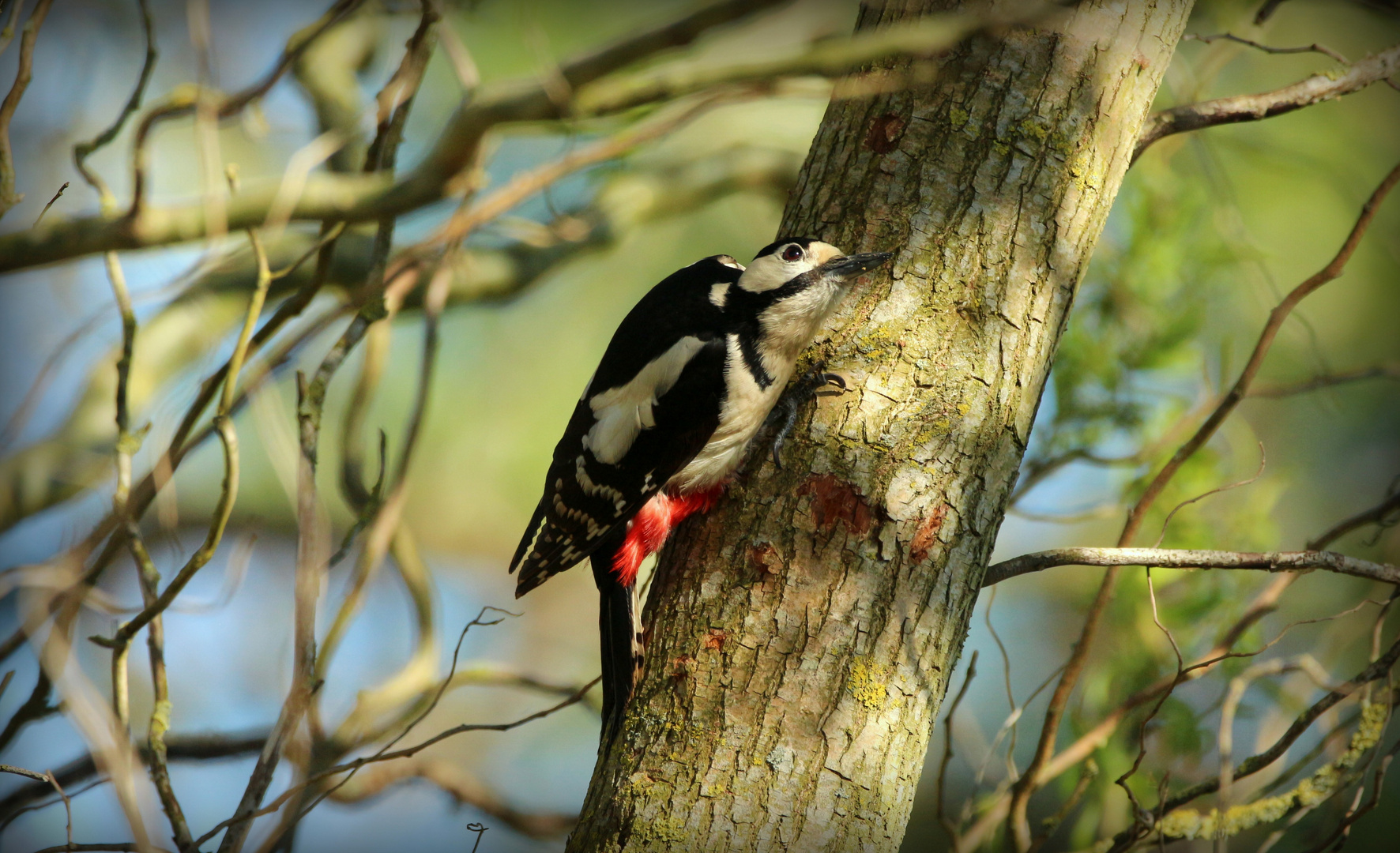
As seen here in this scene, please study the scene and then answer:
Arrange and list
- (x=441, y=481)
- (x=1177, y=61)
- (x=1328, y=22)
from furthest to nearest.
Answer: (x=441, y=481), (x=1328, y=22), (x=1177, y=61)

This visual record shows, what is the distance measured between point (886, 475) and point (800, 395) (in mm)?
289

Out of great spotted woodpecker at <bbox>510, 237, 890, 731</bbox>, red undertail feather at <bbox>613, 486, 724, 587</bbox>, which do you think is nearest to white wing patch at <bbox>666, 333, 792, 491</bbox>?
great spotted woodpecker at <bbox>510, 237, 890, 731</bbox>

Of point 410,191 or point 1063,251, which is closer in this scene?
point 1063,251

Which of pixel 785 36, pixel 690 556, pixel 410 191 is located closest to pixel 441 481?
pixel 785 36

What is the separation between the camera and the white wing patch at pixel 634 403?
230 cm

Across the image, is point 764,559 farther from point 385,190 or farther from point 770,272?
point 385,190

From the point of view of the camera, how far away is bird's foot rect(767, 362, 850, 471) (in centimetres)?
192

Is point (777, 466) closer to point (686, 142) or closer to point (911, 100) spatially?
point (911, 100)

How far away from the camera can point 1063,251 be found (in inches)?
75.4

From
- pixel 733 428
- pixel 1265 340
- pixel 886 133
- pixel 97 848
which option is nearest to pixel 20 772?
pixel 97 848

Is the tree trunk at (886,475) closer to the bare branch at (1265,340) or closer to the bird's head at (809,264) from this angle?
the bird's head at (809,264)

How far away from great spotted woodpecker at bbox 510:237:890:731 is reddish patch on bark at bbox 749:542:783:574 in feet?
0.70

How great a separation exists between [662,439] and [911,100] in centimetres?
91

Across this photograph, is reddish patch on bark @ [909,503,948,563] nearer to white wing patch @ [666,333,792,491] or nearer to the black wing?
white wing patch @ [666,333,792,491]
